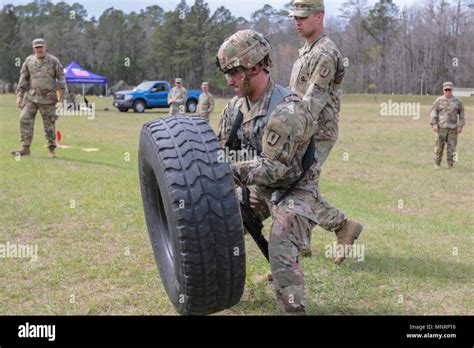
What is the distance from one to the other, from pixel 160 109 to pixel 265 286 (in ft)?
111

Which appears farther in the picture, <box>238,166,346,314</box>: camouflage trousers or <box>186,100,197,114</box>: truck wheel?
<box>186,100,197,114</box>: truck wheel

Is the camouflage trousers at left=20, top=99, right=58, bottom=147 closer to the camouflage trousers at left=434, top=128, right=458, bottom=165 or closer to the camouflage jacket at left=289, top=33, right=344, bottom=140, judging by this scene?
the camouflage jacket at left=289, top=33, right=344, bottom=140

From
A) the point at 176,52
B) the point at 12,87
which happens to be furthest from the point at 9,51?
the point at 176,52

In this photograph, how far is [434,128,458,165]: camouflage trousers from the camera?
12.9 meters

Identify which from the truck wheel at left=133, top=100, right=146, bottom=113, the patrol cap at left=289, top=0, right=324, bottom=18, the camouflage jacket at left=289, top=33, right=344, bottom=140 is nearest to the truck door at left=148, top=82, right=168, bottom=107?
the truck wheel at left=133, top=100, right=146, bottom=113

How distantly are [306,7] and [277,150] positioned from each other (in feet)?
5.89

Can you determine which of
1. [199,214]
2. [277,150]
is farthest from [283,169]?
[199,214]

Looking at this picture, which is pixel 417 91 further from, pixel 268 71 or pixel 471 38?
pixel 268 71

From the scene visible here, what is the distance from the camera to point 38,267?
4828mm

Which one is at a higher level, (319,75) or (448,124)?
(319,75)

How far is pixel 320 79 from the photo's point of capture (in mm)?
4770

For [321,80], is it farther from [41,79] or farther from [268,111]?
[41,79]

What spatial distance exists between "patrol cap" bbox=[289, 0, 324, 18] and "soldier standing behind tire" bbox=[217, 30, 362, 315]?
49.7 inches

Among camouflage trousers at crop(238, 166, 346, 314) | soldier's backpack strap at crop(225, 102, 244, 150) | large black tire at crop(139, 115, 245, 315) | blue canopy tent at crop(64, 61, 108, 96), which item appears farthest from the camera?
blue canopy tent at crop(64, 61, 108, 96)
